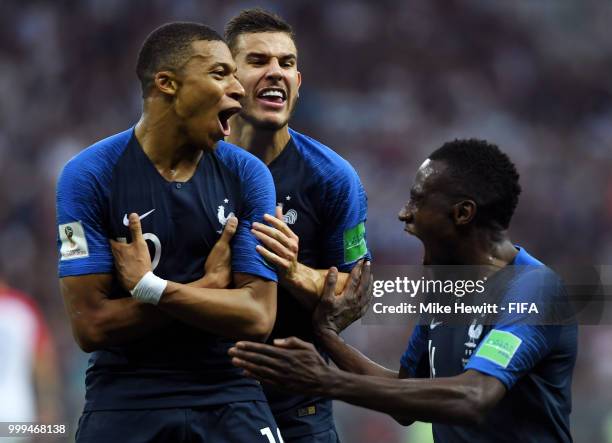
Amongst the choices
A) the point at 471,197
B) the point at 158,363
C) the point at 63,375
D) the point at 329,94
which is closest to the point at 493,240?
the point at 471,197

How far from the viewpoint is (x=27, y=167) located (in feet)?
39.4

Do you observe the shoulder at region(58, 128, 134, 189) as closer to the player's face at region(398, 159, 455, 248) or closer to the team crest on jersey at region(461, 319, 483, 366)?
the player's face at region(398, 159, 455, 248)

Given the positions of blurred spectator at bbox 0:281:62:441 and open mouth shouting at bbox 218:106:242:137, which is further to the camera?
blurred spectator at bbox 0:281:62:441

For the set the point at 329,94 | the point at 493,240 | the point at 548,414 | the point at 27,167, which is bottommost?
the point at 548,414

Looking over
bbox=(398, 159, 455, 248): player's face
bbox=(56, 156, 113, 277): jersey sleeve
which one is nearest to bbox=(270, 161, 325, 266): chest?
bbox=(398, 159, 455, 248): player's face

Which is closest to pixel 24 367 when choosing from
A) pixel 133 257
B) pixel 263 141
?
pixel 263 141

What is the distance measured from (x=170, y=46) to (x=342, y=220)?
1.26 meters

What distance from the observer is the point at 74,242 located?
13.8 ft

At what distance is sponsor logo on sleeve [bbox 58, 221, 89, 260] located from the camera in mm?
4191

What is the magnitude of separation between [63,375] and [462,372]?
19.8 feet

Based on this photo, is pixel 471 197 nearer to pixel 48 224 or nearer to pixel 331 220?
pixel 331 220

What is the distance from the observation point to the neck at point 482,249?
4.68 meters

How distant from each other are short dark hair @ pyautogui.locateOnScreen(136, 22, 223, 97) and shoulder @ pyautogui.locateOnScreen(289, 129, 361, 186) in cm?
98

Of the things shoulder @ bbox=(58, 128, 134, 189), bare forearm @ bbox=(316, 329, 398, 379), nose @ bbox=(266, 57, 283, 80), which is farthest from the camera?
nose @ bbox=(266, 57, 283, 80)
